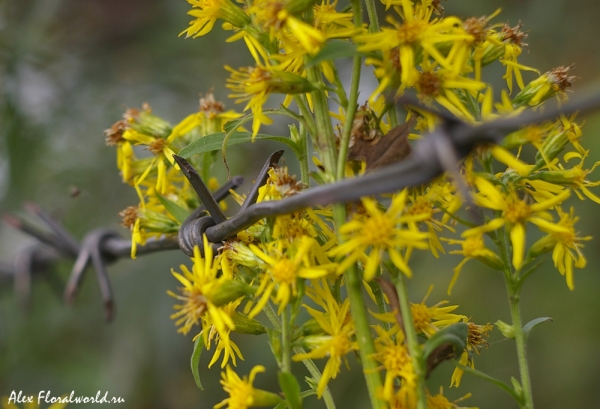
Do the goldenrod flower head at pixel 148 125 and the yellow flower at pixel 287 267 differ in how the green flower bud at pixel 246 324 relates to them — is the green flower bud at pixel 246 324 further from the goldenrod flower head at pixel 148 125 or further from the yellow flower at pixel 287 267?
the goldenrod flower head at pixel 148 125

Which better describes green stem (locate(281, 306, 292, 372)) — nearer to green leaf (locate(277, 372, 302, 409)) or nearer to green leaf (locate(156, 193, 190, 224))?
green leaf (locate(277, 372, 302, 409))

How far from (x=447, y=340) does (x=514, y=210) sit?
126mm

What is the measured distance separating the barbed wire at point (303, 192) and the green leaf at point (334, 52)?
2.3 inches

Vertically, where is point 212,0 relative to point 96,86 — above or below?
below

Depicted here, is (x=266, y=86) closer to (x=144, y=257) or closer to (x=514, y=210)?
(x=514, y=210)

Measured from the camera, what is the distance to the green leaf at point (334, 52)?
47 centimetres

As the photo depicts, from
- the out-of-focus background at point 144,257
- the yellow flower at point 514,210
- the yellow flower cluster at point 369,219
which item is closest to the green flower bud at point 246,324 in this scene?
the yellow flower cluster at point 369,219

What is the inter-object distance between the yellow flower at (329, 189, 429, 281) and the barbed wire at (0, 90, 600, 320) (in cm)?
3

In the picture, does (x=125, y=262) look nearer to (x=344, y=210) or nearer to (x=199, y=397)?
(x=199, y=397)

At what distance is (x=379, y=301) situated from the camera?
0.54 meters

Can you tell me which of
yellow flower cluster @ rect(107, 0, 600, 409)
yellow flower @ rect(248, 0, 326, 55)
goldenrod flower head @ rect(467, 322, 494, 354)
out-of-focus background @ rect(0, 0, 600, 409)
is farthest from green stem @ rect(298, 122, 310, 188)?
out-of-focus background @ rect(0, 0, 600, 409)

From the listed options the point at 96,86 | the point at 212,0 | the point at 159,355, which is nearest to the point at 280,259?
the point at 212,0

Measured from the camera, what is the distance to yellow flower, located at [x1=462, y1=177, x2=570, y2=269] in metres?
0.49

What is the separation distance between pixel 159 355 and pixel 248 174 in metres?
0.73
